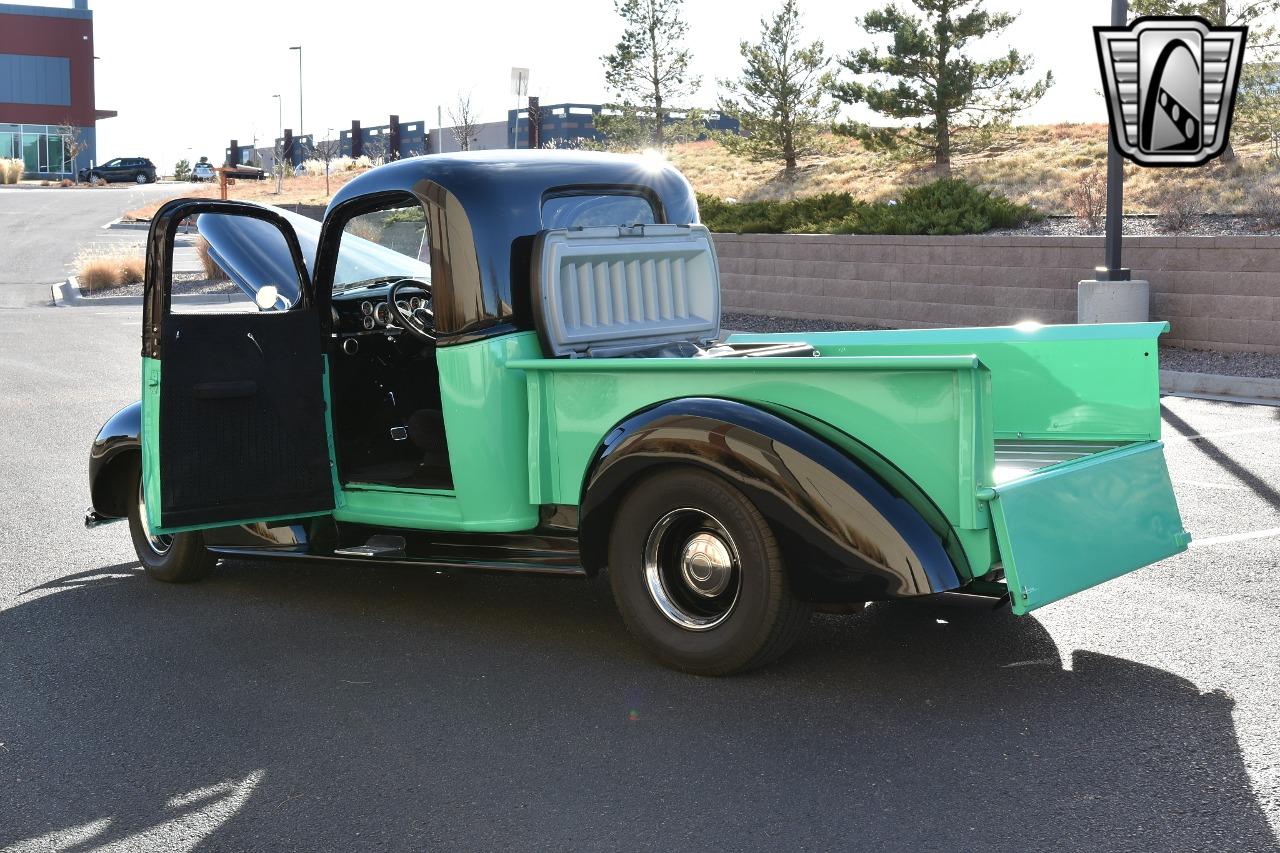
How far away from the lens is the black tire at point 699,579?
4555 mm

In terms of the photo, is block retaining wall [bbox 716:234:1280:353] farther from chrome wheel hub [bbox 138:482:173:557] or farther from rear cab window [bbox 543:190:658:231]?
chrome wheel hub [bbox 138:482:173:557]

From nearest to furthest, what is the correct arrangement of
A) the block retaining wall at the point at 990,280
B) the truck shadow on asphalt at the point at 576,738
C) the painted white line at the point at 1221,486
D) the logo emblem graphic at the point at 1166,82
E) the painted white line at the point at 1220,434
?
the truck shadow on asphalt at the point at 576,738 → the painted white line at the point at 1221,486 → the painted white line at the point at 1220,434 → the block retaining wall at the point at 990,280 → the logo emblem graphic at the point at 1166,82

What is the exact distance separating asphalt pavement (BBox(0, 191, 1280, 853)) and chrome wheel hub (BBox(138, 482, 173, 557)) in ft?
0.57

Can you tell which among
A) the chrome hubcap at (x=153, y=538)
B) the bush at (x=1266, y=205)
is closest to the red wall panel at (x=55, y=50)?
the bush at (x=1266, y=205)

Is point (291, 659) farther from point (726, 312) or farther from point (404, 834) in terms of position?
point (726, 312)

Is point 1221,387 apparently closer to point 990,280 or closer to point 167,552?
point 990,280

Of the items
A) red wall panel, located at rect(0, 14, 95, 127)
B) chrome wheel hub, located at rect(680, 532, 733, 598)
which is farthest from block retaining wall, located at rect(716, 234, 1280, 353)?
red wall panel, located at rect(0, 14, 95, 127)

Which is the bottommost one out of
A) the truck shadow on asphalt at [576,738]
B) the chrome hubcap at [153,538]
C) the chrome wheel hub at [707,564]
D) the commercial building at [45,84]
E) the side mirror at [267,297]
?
the truck shadow on asphalt at [576,738]

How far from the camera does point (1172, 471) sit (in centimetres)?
873

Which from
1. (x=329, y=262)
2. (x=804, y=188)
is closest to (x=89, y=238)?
(x=804, y=188)

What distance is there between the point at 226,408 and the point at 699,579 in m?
2.04

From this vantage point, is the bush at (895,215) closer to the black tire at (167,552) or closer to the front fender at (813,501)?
the black tire at (167,552)

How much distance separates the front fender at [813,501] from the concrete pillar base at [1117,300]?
35.5ft

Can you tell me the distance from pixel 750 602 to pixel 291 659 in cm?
183
